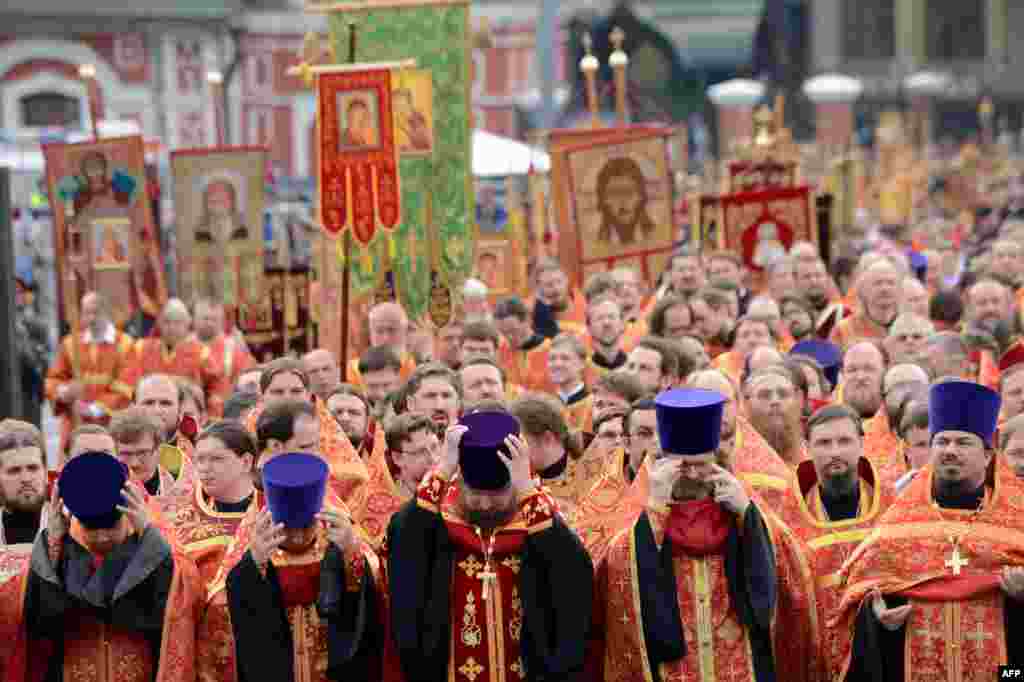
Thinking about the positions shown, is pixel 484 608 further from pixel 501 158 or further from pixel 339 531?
pixel 501 158

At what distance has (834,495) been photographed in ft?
23.0

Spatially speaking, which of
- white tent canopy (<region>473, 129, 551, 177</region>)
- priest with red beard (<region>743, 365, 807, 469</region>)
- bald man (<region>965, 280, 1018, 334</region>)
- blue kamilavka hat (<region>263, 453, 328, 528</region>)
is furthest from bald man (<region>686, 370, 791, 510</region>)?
white tent canopy (<region>473, 129, 551, 177</region>)

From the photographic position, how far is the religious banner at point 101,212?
14.3m

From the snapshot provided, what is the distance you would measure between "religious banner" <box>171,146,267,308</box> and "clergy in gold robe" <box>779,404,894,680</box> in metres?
7.80

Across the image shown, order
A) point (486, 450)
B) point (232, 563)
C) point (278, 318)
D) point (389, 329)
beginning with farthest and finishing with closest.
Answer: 1. point (278, 318)
2. point (389, 329)
3. point (232, 563)
4. point (486, 450)

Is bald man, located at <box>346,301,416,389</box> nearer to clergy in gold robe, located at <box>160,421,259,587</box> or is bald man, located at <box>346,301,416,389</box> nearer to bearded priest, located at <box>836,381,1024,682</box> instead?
clergy in gold robe, located at <box>160,421,259,587</box>

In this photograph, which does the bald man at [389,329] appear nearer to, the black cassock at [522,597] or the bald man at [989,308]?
the bald man at [989,308]

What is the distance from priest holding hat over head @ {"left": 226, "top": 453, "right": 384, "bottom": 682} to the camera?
20.5 ft

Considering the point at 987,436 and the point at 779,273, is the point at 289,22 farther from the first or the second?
the point at 987,436

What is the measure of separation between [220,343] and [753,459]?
6.52 m

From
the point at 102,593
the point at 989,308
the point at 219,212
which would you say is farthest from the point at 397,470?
the point at 219,212

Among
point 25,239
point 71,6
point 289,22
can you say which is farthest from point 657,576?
point 289,22

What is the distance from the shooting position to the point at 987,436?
21.1ft

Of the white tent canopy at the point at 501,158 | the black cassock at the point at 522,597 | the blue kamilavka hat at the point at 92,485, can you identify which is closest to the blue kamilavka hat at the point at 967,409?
the black cassock at the point at 522,597
